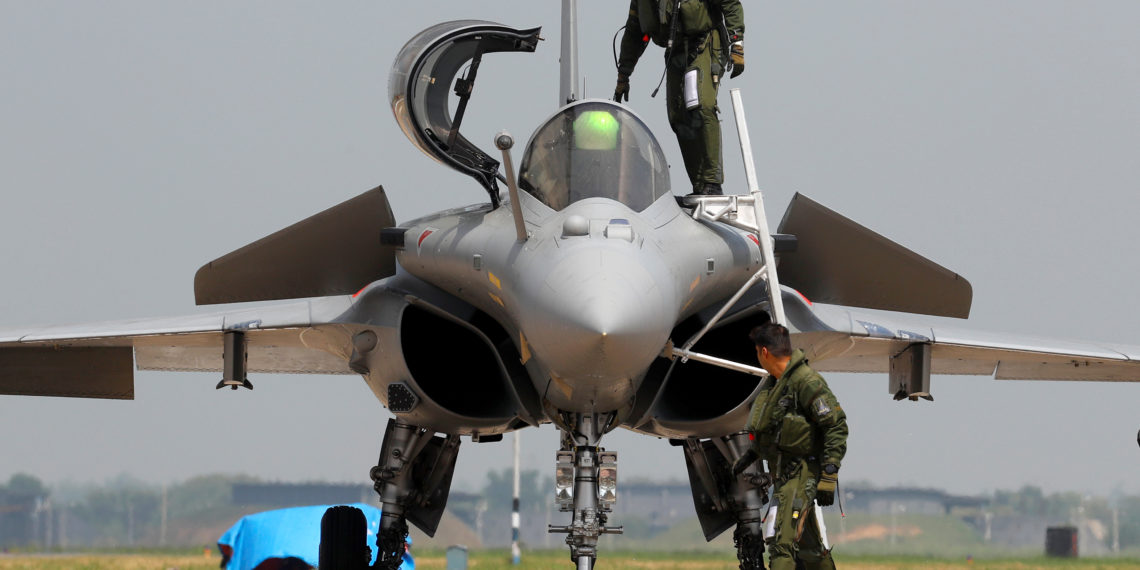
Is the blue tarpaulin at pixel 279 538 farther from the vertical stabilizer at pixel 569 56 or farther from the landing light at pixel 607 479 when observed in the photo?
the landing light at pixel 607 479

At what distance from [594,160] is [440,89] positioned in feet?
5.07

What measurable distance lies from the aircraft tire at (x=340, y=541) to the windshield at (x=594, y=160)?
2.92 metres

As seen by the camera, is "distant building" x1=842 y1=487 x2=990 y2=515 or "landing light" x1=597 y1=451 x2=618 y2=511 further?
"distant building" x1=842 y1=487 x2=990 y2=515

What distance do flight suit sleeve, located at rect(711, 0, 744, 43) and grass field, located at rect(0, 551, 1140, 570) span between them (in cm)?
892

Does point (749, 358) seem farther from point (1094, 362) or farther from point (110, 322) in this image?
point (110, 322)

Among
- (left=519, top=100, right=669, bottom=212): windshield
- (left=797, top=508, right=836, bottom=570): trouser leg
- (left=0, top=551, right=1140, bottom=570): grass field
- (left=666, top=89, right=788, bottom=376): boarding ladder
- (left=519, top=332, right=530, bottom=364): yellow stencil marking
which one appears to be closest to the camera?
(left=797, top=508, right=836, bottom=570): trouser leg

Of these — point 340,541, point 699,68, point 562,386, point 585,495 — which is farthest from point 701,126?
point 340,541

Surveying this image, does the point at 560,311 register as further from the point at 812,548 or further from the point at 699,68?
the point at 699,68

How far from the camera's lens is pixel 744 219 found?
741 cm

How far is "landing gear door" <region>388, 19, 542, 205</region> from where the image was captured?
320 inches

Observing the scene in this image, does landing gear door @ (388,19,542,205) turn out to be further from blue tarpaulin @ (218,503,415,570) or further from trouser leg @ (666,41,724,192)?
blue tarpaulin @ (218,503,415,570)

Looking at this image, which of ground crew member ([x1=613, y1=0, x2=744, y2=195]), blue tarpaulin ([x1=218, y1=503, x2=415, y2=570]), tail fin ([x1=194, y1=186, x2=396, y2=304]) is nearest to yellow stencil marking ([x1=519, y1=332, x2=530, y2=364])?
ground crew member ([x1=613, y1=0, x2=744, y2=195])

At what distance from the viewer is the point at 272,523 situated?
14.7 m

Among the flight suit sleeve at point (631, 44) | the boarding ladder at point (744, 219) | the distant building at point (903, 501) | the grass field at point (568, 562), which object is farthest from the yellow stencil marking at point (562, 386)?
the distant building at point (903, 501)
